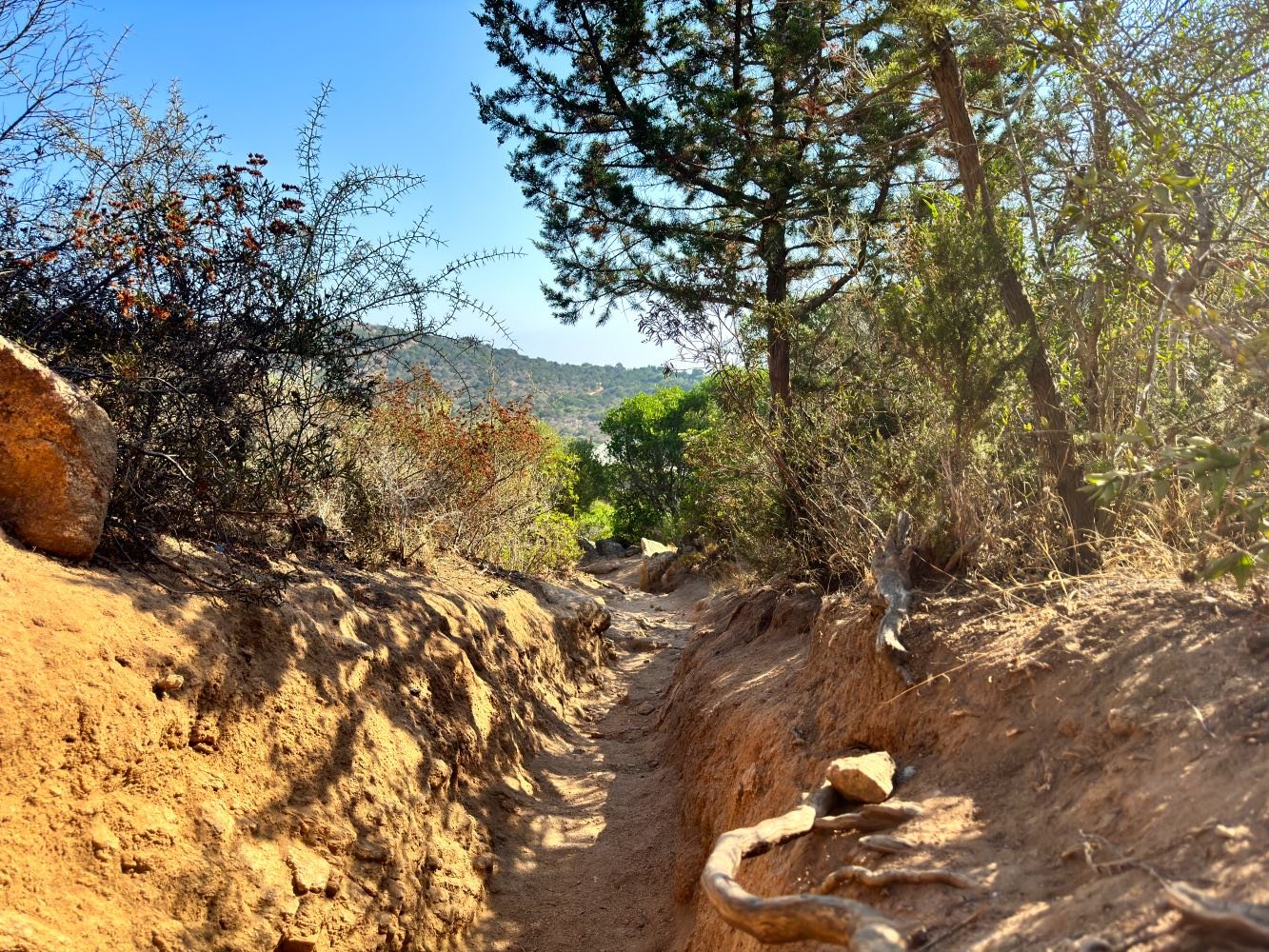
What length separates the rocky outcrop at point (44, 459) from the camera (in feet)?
12.5

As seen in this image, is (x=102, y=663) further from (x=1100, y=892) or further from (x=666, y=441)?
(x=666, y=441)

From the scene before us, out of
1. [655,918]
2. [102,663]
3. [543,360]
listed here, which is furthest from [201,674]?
[543,360]

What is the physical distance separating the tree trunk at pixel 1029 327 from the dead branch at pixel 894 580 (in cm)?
88

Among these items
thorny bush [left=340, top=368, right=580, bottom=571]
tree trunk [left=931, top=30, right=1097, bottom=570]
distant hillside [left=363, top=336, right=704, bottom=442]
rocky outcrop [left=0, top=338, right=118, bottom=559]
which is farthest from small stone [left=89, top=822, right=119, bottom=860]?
distant hillside [left=363, top=336, right=704, bottom=442]

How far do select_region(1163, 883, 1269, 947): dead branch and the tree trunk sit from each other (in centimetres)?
254

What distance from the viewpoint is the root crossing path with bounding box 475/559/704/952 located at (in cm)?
482

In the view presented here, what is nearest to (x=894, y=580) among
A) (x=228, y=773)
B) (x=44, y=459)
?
(x=228, y=773)

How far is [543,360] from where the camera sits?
8988 cm

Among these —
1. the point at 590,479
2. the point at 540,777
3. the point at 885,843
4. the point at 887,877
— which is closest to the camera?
the point at 887,877

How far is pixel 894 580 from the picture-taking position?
4.55 meters

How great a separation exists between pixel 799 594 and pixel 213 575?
4.91m

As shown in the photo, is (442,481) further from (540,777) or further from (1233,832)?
(1233,832)

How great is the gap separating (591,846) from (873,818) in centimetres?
338

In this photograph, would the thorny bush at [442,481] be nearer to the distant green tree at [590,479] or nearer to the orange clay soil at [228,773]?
the orange clay soil at [228,773]
